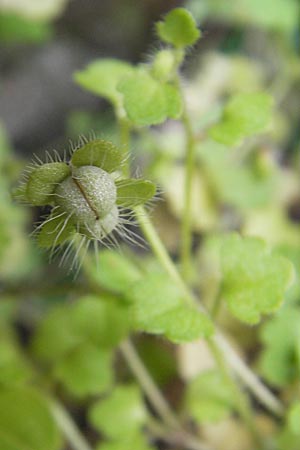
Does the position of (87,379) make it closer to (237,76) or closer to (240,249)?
(240,249)

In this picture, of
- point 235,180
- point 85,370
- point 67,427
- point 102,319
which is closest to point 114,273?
point 102,319

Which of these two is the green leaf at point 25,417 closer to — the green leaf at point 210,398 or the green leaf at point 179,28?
the green leaf at point 210,398

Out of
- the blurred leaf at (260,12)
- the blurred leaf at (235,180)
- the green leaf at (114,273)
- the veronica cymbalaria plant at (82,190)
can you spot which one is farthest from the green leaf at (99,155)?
the blurred leaf at (260,12)

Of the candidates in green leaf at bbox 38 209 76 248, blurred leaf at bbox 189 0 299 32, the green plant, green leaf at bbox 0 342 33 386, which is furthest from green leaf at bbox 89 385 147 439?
blurred leaf at bbox 189 0 299 32

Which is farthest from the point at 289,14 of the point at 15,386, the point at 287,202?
the point at 15,386

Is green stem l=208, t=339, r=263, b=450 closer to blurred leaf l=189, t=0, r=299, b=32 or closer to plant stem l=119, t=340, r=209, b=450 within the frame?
plant stem l=119, t=340, r=209, b=450

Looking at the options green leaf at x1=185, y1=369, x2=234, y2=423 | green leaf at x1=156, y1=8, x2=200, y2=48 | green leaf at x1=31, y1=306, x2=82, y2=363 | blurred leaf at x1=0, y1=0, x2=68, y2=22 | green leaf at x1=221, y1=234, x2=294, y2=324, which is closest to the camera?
green leaf at x1=156, y1=8, x2=200, y2=48
